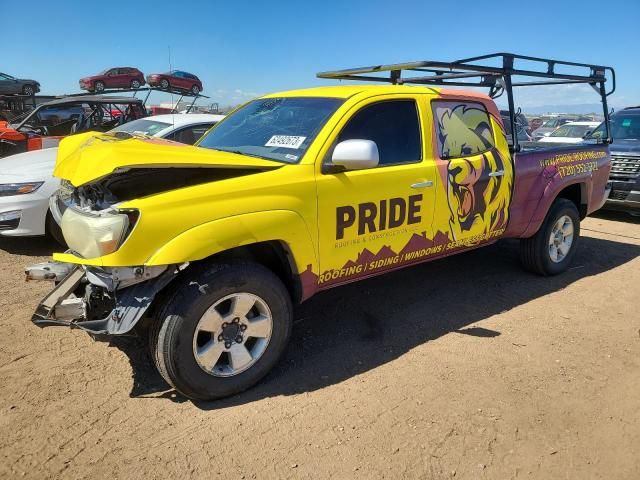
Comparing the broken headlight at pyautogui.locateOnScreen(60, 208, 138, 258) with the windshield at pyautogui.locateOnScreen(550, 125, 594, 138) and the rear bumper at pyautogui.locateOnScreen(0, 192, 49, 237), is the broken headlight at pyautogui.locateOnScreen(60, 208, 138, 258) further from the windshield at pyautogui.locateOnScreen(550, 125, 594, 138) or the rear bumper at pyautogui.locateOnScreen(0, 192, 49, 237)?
the windshield at pyautogui.locateOnScreen(550, 125, 594, 138)

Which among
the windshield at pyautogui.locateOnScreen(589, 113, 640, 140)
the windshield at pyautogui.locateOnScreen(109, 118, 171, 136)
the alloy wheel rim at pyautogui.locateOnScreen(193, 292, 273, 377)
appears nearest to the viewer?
the alloy wheel rim at pyautogui.locateOnScreen(193, 292, 273, 377)

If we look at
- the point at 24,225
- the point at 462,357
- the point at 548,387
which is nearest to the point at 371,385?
the point at 462,357

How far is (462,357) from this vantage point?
3564mm

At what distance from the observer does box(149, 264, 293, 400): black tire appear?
275cm

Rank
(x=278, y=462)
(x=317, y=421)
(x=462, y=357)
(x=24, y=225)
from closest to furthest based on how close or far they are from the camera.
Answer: (x=278, y=462), (x=317, y=421), (x=462, y=357), (x=24, y=225)

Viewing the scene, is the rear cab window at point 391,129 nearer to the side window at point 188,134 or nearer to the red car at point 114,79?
the side window at point 188,134

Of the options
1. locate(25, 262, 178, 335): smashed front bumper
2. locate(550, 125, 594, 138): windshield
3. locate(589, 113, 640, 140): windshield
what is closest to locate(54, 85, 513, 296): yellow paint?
locate(25, 262, 178, 335): smashed front bumper

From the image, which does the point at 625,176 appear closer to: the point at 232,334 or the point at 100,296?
the point at 232,334

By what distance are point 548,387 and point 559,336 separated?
2.80ft

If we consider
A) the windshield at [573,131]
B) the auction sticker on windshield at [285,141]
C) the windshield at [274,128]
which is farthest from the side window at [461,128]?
the windshield at [573,131]

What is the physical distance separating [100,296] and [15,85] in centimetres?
1971

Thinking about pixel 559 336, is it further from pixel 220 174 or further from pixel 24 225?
pixel 24 225

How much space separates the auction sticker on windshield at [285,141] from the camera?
3.34 metres

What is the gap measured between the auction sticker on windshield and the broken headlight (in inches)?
46.4
